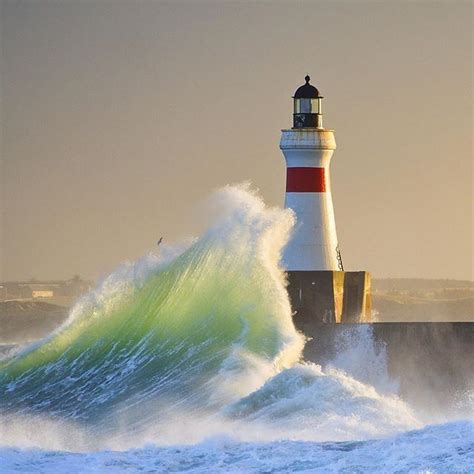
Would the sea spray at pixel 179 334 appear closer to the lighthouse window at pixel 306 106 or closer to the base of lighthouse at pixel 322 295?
the base of lighthouse at pixel 322 295

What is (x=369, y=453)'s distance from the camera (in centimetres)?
1841

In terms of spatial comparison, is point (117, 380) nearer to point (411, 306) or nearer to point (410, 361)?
point (410, 361)

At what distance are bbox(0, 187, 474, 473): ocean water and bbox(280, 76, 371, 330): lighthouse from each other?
422mm

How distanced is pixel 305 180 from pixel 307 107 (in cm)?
109

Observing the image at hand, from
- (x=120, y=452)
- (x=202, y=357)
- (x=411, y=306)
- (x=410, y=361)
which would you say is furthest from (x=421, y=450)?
(x=411, y=306)

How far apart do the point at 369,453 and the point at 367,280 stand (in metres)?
9.61

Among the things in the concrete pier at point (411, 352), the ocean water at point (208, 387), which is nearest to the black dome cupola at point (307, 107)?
the ocean water at point (208, 387)

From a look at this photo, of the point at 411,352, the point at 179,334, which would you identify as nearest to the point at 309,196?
the point at 411,352

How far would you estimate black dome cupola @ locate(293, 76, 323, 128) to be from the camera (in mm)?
27297

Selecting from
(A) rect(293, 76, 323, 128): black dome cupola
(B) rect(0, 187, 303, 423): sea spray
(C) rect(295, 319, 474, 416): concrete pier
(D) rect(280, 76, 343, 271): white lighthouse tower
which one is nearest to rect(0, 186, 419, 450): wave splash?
(B) rect(0, 187, 303, 423): sea spray

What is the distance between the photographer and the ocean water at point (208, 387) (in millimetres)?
18547

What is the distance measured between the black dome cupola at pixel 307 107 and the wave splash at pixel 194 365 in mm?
1386

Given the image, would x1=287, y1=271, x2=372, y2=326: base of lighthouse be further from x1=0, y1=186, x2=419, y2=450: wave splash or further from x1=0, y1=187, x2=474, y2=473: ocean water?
x1=0, y1=186, x2=419, y2=450: wave splash

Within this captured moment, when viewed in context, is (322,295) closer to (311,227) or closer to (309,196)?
(311,227)
